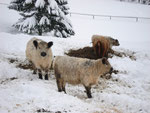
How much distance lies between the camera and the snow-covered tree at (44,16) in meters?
16.2

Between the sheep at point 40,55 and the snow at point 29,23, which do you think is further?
the snow at point 29,23

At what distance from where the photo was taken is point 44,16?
649 inches

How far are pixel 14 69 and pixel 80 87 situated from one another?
339cm

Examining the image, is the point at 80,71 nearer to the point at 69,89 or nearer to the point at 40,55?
the point at 69,89

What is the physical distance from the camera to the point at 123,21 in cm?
3478

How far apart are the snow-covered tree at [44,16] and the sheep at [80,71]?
9.36 m

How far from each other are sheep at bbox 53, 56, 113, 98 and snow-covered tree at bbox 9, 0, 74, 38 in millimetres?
9360

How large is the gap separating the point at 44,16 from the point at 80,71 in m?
10.3

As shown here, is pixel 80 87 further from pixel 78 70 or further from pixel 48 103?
pixel 48 103

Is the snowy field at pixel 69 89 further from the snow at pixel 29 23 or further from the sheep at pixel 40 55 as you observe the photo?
the snow at pixel 29 23

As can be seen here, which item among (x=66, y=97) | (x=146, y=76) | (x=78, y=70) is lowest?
(x=146, y=76)

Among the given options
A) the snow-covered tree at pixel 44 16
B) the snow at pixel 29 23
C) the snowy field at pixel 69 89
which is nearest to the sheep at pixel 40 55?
the snowy field at pixel 69 89

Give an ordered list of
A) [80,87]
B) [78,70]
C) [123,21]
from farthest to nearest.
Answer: [123,21] < [80,87] < [78,70]

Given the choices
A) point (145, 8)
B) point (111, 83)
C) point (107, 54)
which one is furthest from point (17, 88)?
point (145, 8)
